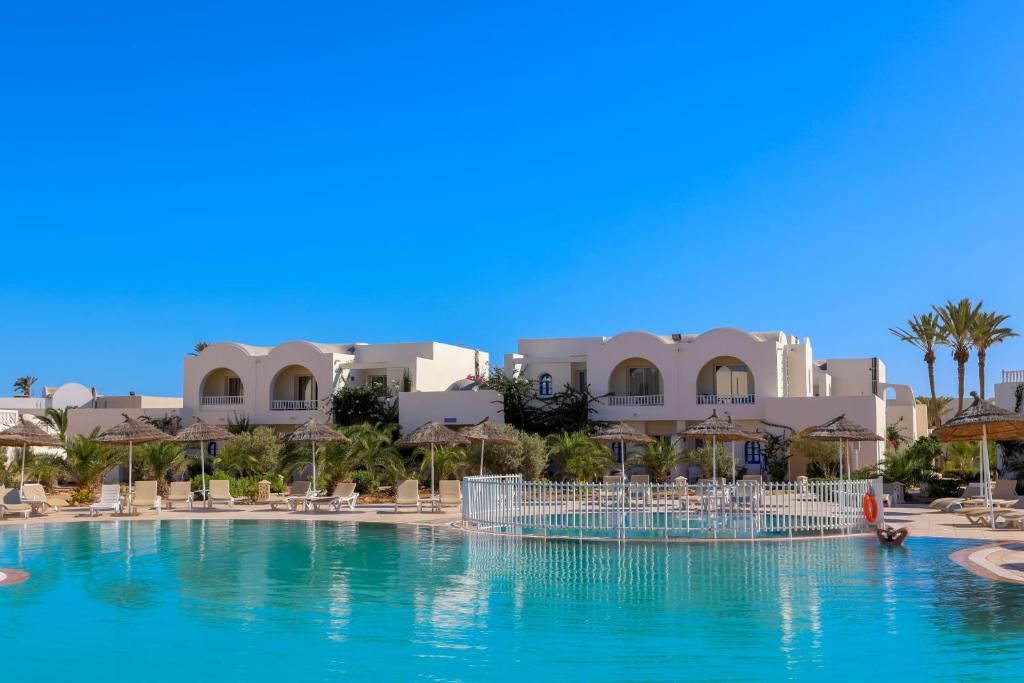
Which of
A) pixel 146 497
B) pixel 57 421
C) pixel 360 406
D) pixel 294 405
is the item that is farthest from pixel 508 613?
pixel 57 421

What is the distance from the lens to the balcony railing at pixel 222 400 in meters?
43.3

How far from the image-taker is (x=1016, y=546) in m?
17.2

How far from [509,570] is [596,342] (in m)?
26.8

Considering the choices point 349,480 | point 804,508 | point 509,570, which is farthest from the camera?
point 349,480

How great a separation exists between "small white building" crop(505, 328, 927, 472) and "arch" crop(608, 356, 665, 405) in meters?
0.04

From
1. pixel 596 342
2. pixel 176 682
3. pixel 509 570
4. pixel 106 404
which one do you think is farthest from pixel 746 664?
pixel 106 404

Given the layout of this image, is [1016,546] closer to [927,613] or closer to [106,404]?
[927,613]

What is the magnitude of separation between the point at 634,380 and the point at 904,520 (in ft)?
61.5

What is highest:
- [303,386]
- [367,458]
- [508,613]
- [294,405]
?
[303,386]

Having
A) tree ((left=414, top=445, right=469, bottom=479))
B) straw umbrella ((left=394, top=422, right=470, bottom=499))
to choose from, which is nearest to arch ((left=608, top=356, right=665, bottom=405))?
tree ((left=414, top=445, right=469, bottom=479))

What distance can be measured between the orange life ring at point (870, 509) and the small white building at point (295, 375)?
24.1m

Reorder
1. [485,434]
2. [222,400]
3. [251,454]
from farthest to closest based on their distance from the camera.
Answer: [222,400] → [251,454] → [485,434]

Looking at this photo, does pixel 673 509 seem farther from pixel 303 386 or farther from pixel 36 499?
pixel 303 386

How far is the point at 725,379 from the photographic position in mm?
39031
